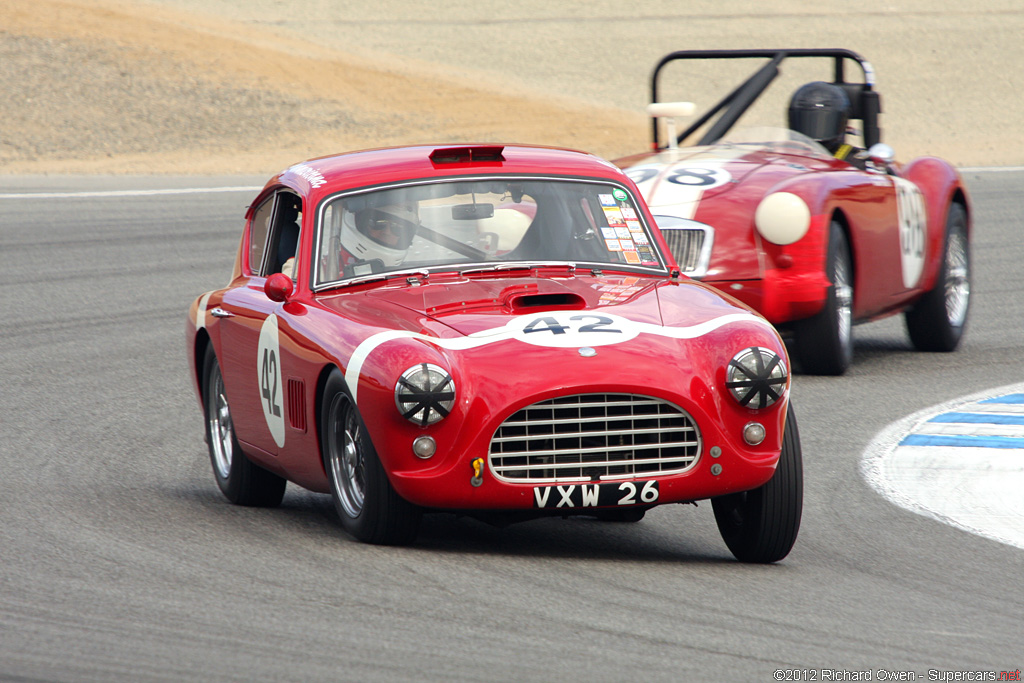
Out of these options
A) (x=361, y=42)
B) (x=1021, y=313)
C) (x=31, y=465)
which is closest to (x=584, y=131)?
(x=361, y=42)

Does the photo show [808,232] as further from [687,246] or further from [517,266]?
[517,266]

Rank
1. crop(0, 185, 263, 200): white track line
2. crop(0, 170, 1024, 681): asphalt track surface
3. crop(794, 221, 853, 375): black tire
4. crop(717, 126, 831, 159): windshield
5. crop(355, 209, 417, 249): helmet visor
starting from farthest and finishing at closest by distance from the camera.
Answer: crop(0, 185, 263, 200): white track line < crop(717, 126, 831, 159): windshield < crop(794, 221, 853, 375): black tire < crop(355, 209, 417, 249): helmet visor < crop(0, 170, 1024, 681): asphalt track surface

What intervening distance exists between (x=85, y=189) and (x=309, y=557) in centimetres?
1683

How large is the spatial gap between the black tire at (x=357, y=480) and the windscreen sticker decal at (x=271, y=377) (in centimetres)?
44

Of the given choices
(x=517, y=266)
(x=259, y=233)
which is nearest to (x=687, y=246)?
(x=259, y=233)

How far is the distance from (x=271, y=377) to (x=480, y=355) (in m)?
1.26

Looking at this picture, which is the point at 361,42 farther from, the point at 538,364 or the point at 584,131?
the point at 538,364

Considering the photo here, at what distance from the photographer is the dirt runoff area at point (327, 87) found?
1169 inches

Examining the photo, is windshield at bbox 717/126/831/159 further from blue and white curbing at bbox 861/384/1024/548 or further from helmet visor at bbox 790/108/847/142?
blue and white curbing at bbox 861/384/1024/548

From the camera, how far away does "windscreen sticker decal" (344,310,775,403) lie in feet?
17.3

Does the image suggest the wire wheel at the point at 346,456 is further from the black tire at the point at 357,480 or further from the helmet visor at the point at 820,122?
the helmet visor at the point at 820,122

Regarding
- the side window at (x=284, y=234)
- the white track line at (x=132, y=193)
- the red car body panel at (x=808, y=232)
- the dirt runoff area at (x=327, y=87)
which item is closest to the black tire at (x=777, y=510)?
the side window at (x=284, y=234)

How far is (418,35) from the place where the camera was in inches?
1896

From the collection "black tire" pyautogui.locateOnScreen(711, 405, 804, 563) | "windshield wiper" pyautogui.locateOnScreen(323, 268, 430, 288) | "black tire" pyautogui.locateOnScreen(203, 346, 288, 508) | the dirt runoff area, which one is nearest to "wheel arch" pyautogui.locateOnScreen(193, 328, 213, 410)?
"black tire" pyautogui.locateOnScreen(203, 346, 288, 508)
